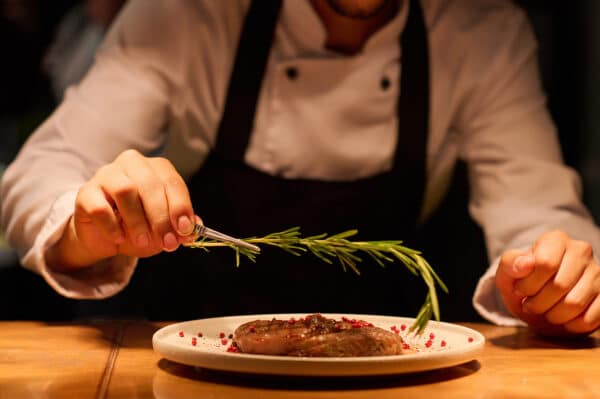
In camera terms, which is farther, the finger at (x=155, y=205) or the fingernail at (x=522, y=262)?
the fingernail at (x=522, y=262)

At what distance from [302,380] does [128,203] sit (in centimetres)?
40

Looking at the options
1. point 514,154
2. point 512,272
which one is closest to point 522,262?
→ point 512,272

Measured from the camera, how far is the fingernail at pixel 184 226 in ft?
4.14

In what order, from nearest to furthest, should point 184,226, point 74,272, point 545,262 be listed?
point 184,226, point 545,262, point 74,272

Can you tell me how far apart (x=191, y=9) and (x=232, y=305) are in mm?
791

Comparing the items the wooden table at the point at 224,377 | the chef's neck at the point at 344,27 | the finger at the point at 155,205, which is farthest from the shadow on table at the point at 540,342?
the chef's neck at the point at 344,27

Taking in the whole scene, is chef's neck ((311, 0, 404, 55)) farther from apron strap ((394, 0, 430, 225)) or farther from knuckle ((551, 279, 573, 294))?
knuckle ((551, 279, 573, 294))

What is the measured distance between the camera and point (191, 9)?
2.24m

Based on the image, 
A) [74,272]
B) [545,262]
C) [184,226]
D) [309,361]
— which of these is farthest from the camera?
[74,272]

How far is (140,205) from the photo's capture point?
130 centimetres

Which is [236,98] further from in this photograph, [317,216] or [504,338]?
[504,338]

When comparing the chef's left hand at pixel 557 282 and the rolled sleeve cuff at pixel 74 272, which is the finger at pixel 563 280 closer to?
the chef's left hand at pixel 557 282

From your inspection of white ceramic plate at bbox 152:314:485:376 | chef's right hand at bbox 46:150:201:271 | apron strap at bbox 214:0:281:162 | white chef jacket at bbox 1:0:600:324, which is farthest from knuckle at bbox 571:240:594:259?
apron strap at bbox 214:0:281:162

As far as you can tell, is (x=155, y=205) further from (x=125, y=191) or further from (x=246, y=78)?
(x=246, y=78)
